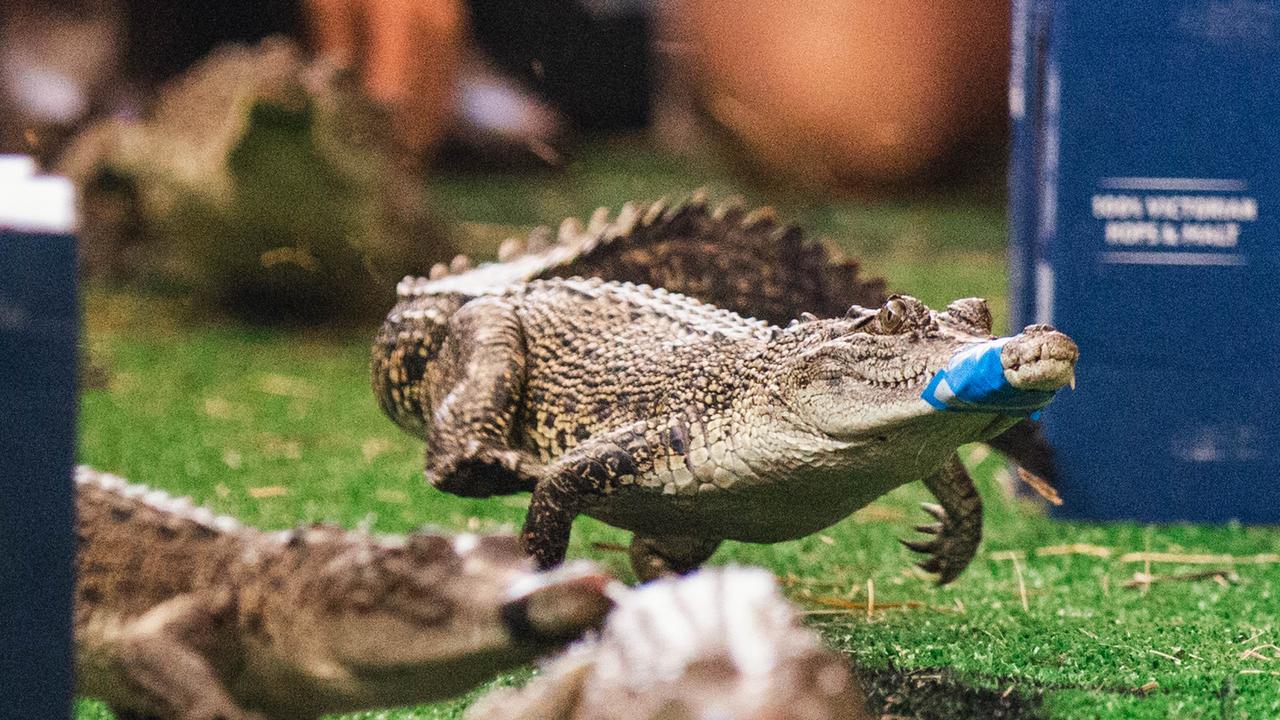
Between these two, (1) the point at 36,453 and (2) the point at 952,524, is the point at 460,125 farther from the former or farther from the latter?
(1) the point at 36,453

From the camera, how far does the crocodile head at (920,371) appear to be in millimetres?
1842

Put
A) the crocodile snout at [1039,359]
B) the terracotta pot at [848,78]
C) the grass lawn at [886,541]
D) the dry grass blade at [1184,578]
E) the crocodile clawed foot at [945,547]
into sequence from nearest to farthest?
the crocodile snout at [1039,359]
the grass lawn at [886,541]
the crocodile clawed foot at [945,547]
the dry grass blade at [1184,578]
the terracotta pot at [848,78]

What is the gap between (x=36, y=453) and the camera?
1.39 metres

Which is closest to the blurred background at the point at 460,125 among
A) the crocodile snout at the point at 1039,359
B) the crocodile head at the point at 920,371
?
the crocodile head at the point at 920,371

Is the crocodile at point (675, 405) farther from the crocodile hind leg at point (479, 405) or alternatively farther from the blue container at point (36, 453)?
the blue container at point (36, 453)

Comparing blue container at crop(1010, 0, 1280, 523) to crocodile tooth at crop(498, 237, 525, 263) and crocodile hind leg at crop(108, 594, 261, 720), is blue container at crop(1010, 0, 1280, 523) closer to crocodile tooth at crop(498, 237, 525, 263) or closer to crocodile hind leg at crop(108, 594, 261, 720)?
crocodile tooth at crop(498, 237, 525, 263)

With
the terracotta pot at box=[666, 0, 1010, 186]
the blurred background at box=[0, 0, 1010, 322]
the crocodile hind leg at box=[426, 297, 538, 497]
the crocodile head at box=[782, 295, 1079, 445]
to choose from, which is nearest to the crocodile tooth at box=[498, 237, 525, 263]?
the crocodile hind leg at box=[426, 297, 538, 497]

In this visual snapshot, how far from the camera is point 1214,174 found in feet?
11.7

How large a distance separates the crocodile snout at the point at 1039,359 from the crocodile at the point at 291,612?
0.66 m

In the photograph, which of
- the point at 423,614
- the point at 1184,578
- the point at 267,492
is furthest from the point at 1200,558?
the point at 423,614

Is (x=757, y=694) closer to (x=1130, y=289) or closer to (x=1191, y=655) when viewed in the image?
(x=1191, y=655)

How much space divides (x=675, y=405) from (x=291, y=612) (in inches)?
39.4

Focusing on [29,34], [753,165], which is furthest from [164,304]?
[753,165]

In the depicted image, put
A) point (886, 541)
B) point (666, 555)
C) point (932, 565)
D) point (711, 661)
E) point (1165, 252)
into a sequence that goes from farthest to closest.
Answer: point (1165, 252), point (886, 541), point (932, 565), point (666, 555), point (711, 661)
